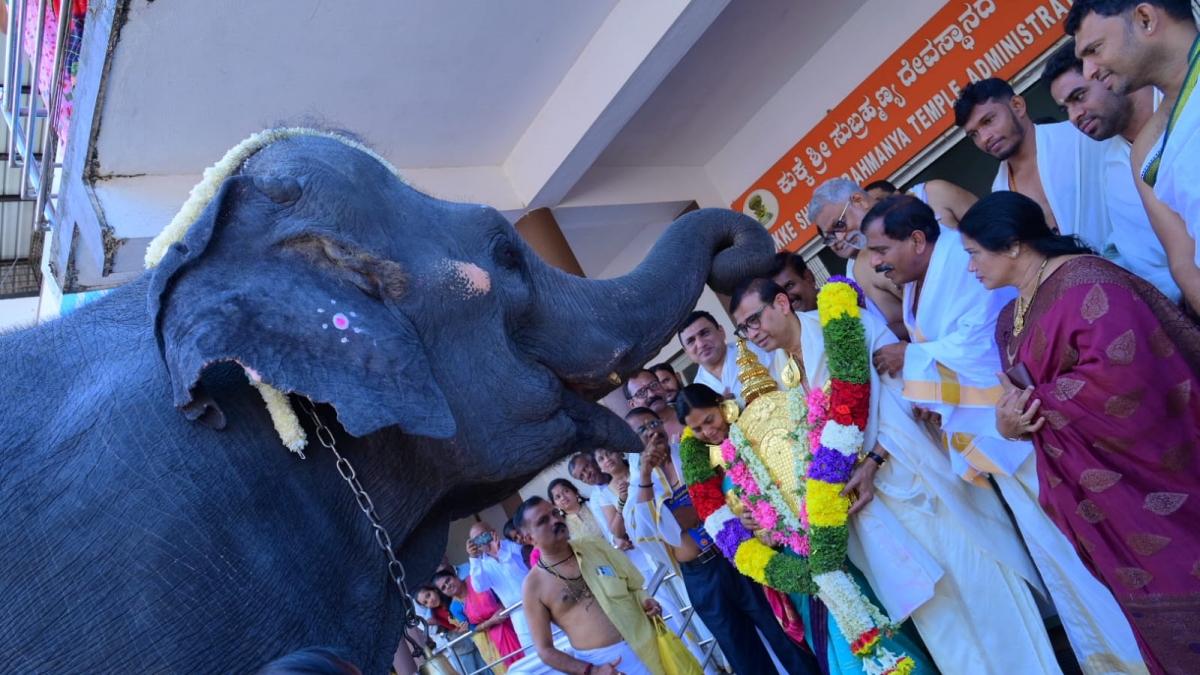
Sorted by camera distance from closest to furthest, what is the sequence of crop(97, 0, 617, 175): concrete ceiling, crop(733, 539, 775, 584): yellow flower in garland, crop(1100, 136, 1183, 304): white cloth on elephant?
1. crop(1100, 136, 1183, 304): white cloth on elephant
2. crop(733, 539, 775, 584): yellow flower in garland
3. crop(97, 0, 617, 175): concrete ceiling

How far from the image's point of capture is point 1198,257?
9.25 feet

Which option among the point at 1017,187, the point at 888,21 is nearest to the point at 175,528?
the point at 1017,187

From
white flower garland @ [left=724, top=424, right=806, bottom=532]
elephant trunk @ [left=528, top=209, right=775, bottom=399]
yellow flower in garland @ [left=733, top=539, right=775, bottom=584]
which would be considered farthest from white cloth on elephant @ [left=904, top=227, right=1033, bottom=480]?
elephant trunk @ [left=528, top=209, right=775, bottom=399]

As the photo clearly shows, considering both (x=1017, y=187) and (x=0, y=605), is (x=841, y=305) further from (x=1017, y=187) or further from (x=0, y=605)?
(x=0, y=605)

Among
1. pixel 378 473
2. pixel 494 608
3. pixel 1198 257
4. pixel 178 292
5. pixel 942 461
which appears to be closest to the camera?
pixel 178 292

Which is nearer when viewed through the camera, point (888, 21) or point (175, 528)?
point (175, 528)

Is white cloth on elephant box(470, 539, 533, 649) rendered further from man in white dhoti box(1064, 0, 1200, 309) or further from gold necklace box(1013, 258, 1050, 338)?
man in white dhoti box(1064, 0, 1200, 309)

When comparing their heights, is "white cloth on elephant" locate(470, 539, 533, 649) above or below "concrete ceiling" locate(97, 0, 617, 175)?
below

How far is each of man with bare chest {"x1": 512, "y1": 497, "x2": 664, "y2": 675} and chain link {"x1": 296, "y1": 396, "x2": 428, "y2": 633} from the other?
4.50m

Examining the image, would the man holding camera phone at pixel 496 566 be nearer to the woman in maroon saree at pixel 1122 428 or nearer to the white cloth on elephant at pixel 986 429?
the white cloth on elephant at pixel 986 429

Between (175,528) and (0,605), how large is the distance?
0.75 ft

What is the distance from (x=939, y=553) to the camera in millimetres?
4211

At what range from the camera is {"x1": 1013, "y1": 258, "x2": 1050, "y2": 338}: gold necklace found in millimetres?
3272

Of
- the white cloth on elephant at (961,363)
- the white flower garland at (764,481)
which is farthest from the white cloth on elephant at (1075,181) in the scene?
the white flower garland at (764,481)
